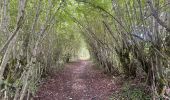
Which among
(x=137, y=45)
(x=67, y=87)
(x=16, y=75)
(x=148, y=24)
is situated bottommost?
(x=67, y=87)

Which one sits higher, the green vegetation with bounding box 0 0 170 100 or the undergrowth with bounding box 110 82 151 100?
the green vegetation with bounding box 0 0 170 100

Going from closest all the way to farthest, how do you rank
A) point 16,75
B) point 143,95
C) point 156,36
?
point 16,75 → point 156,36 → point 143,95

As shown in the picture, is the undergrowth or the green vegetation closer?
the green vegetation

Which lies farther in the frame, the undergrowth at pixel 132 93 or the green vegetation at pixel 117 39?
the undergrowth at pixel 132 93

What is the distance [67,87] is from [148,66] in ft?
14.4

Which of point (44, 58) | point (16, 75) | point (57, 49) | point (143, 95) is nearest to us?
point (16, 75)

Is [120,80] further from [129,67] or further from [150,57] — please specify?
[150,57]

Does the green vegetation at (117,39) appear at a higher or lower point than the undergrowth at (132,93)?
higher

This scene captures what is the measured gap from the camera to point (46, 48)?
1553 centimetres

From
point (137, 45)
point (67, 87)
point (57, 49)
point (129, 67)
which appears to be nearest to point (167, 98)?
point (137, 45)

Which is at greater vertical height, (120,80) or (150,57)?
(150,57)

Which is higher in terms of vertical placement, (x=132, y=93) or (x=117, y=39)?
(x=117, y=39)

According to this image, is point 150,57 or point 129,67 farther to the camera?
point 129,67

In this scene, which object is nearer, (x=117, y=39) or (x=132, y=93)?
(x=132, y=93)
